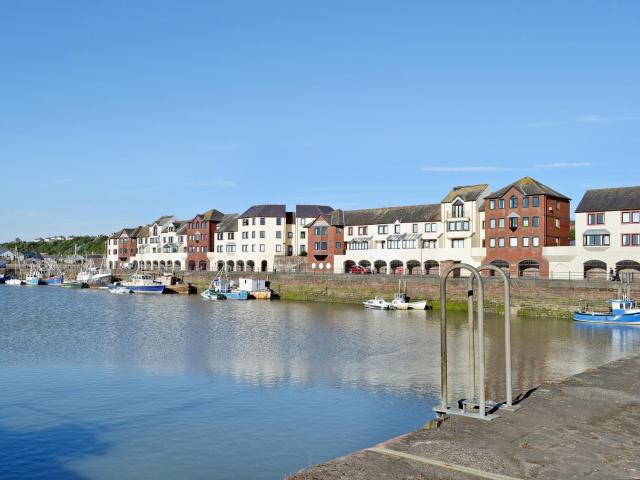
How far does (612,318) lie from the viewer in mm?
55281

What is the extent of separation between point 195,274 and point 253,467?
94.3 metres

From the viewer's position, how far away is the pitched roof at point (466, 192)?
84.3 m

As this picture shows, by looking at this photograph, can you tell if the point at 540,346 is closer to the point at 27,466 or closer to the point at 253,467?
the point at 253,467

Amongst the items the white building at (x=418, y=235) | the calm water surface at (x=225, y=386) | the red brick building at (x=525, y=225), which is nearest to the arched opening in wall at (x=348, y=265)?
the white building at (x=418, y=235)

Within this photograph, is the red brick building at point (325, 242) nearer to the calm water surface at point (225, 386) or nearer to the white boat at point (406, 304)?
the white boat at point (406, 304)

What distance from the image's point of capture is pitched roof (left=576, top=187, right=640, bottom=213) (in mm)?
68562

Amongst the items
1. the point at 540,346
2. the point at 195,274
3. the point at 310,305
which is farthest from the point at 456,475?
the point at 195,274

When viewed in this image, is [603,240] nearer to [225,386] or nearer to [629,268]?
[629,268]

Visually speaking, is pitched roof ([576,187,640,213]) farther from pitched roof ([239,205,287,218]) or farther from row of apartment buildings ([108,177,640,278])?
pitched roof ([239,205,287,218])

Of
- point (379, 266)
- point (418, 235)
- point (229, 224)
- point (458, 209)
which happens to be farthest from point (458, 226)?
point (229, 224)

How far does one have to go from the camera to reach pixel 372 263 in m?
94.4

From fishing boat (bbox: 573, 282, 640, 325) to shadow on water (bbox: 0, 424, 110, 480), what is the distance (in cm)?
4854

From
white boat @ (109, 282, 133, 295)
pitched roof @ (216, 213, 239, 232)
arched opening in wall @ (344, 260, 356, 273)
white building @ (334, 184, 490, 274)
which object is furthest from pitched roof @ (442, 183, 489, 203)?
white boat @ (109, 282, 133, 295)

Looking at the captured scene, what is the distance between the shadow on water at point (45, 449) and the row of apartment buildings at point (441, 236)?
61922mm
